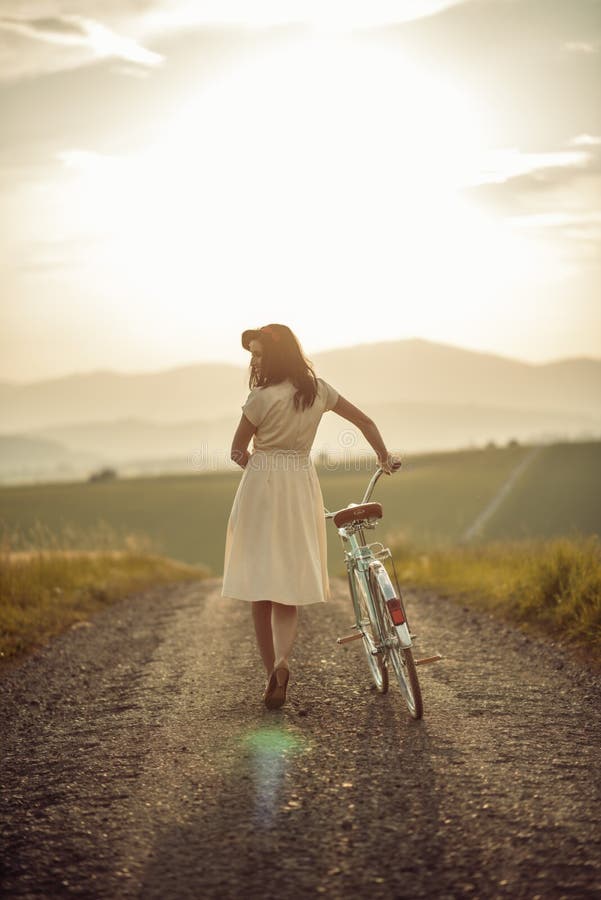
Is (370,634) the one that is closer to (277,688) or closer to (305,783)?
(277,688)

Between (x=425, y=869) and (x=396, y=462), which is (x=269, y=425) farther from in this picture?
(x=425, y=869)

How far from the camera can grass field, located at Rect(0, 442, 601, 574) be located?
34.5m

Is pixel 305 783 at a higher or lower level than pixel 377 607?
lower

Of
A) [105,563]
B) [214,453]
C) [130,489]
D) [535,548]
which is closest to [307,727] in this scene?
[214,453]

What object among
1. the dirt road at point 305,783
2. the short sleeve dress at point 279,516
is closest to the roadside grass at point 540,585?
the dirt road at point 305,783

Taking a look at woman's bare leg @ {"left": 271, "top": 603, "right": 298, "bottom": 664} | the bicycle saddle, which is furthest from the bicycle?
woman's bare leg @ {"left": 271, "top": 603, "right": 298, "bottom": 664}

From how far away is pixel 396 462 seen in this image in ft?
21.6

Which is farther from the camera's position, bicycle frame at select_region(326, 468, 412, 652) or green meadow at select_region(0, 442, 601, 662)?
green meadow at select_region(0, 442, 601, 662)

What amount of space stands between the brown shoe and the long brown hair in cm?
170

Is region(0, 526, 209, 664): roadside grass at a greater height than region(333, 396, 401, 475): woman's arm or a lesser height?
lesser

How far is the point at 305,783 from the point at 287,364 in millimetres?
2674

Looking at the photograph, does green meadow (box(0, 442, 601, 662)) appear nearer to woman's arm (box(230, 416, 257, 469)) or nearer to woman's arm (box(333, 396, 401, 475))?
woman's arm (box(333, 396, 401, 475))

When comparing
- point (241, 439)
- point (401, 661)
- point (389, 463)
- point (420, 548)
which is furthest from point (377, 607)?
point (420, 548)

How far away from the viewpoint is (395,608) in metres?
5.81
